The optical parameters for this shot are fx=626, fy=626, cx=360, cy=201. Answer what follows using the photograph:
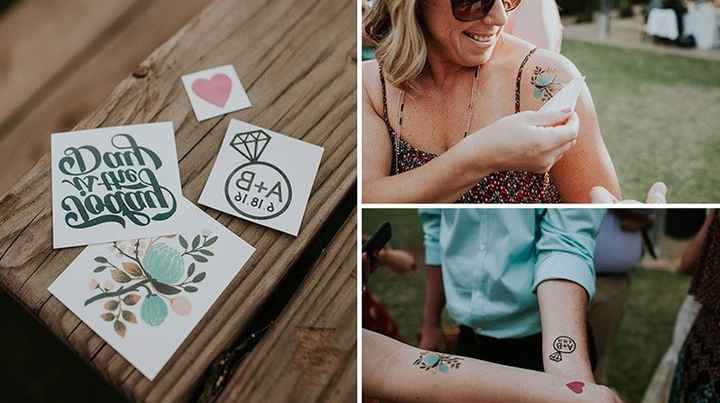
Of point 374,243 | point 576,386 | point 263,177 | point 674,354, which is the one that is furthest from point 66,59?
point 674,354

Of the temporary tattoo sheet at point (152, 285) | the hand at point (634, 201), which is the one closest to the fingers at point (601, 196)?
the hand at point (634, 201)

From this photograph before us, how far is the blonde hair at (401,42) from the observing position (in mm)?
908

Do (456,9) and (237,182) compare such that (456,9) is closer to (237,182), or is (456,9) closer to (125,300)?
(237,182)

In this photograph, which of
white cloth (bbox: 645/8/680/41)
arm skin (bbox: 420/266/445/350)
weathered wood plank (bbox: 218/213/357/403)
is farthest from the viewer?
arm skin (bbox: 420/266/445/350)

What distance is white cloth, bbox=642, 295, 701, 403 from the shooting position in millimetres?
1143

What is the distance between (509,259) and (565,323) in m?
0.14

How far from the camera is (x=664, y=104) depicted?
3.23 ft

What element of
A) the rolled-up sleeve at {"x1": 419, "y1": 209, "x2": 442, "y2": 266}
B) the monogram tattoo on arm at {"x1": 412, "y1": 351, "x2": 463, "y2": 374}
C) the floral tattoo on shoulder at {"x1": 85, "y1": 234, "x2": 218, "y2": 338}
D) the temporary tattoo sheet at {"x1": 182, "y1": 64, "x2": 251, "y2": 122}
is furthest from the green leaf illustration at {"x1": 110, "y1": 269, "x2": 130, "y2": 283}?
the rolled-up sleeve at {"x1": 419, "y1": 209, "x2": 442, "y2": 266}

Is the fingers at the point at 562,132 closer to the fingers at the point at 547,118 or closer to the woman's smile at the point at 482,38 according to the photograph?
the fingers at the point at 547,118

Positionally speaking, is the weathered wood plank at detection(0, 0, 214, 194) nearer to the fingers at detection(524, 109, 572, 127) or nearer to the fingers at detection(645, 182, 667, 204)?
the fingers at detection(524, 109, 572, 127)

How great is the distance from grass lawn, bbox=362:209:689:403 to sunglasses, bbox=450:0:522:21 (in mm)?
653

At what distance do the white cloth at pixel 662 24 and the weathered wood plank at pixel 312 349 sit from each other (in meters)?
0.60

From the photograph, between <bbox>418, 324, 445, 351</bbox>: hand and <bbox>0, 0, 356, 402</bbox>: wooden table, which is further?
<bbox>418, 324, 445, 351</bbox>: hand

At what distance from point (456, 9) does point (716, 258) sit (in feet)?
1.95
